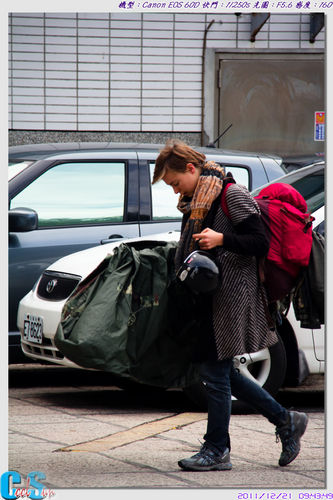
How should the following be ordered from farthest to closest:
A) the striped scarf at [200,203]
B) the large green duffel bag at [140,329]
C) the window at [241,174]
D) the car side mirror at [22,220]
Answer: the window at [241,174], the car side mirror at [22,220], the large green duffel bag at [140,329], the striped scarf at [200,203]

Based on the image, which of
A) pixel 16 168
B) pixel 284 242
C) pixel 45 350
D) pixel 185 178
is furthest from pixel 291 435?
pixel 16 168

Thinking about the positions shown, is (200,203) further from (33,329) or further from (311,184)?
(33,329)

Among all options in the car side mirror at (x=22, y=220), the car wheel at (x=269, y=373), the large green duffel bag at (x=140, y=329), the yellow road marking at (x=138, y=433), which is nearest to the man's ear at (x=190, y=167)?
the large green duffel bag at (x=140, y=329)

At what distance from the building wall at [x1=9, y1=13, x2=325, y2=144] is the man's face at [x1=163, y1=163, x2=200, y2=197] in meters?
0.69

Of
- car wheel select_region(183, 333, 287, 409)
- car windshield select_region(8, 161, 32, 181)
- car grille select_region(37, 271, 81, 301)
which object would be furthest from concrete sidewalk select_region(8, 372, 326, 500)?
car windshield select_region(8, 161, 32, 181)

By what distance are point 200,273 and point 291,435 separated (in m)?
0.95

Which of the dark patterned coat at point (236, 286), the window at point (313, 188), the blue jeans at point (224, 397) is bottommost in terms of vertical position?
the blue jeans at point (224, 397)

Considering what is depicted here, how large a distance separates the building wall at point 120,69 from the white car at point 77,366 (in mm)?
750

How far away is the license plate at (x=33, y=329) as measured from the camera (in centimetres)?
594

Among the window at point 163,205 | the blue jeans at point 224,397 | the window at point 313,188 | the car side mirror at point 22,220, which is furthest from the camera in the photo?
the window at point 163,205

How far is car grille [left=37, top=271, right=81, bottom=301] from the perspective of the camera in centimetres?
597

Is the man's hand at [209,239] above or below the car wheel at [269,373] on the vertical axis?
above

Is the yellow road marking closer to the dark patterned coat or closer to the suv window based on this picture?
the dark patterned coat

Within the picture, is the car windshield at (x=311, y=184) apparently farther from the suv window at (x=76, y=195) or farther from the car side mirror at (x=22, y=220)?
the car side mirror at (x=22, y=220)
